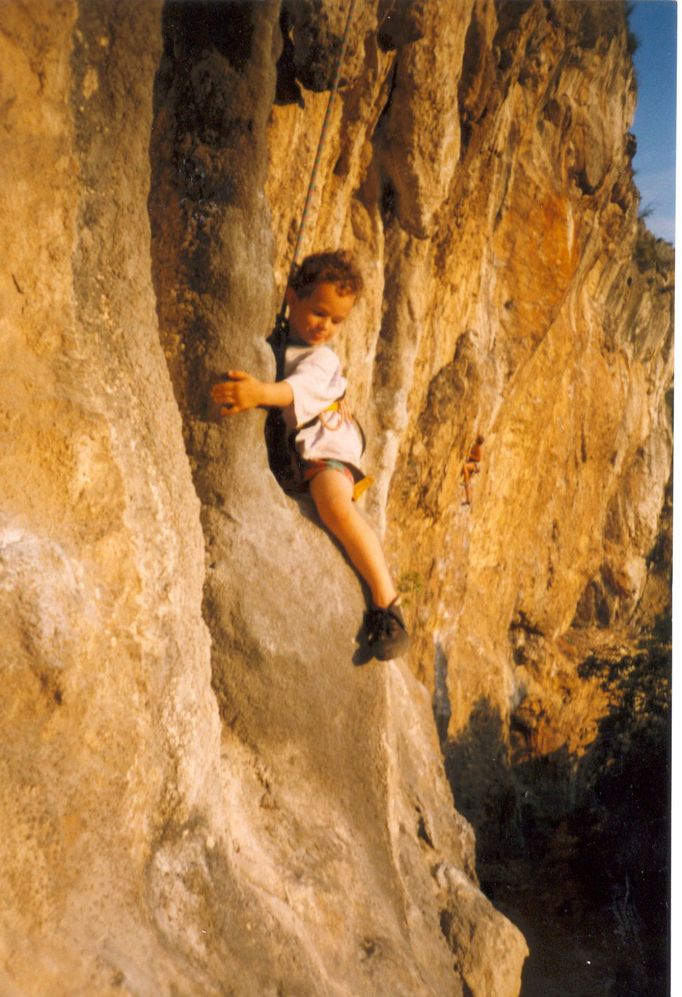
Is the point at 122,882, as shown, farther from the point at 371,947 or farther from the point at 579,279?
the point at 579,279

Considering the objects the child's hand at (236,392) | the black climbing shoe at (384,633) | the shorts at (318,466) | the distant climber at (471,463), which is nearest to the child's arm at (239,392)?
the child's hand at (236,392)

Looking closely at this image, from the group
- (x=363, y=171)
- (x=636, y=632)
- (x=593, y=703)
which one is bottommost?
(x=593, y=703)

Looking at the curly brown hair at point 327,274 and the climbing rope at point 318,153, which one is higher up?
the climbing rope at point 318,153

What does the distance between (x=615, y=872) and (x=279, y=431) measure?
1.77 meters

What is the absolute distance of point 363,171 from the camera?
3020 mm

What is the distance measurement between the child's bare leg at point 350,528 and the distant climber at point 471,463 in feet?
6.89

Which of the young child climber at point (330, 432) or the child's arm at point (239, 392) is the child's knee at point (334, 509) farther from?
the child's arm at point (239, 392)

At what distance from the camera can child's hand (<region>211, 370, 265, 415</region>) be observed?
2.18 m

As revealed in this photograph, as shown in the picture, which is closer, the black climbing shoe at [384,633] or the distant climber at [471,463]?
the black climbing shoe at [384,633]

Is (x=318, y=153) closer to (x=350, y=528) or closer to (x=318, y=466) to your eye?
(x=318, y=466)

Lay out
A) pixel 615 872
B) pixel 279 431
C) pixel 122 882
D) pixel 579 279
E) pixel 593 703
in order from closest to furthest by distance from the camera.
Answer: pixel 122 882, pixel 279 431, pixel 615 872, pixel 593 703, pixel 579 279

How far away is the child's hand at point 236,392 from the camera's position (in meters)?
2.18

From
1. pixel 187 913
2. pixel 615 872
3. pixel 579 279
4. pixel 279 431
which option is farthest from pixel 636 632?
pixel 187 913

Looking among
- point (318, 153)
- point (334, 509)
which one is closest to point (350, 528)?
point (334, 509)
